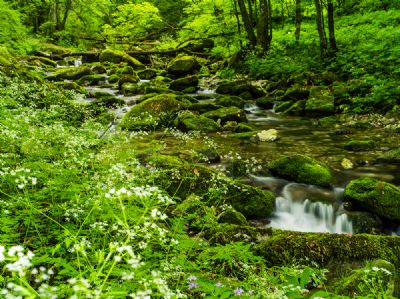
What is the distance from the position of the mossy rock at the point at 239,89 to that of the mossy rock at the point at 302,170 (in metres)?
9.99

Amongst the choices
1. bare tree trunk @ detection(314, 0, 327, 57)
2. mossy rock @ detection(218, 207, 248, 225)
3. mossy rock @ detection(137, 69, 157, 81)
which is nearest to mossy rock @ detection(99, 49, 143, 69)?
mossy rock @ detection(137, 69, 157, 81)

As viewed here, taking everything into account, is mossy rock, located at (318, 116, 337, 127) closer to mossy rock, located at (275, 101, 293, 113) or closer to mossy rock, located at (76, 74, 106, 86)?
mossy rock, located at (275, 101, 293, 113)

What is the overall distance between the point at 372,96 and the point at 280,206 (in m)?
8.45

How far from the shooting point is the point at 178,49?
29.4 meters

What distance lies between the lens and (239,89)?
1814 centimetres

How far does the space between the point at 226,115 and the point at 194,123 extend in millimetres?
1649

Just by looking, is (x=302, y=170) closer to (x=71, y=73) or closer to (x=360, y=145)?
(x=360, y=145)

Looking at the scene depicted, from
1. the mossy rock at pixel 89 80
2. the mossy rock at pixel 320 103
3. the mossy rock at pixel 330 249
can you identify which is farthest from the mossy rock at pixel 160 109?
the mossy rock at pixel 89 80

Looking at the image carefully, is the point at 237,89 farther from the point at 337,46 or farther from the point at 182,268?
the point at 182,268

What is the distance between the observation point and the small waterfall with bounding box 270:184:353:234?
6445 mm

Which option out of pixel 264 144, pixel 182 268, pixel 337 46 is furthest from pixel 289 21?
pixel 182 268

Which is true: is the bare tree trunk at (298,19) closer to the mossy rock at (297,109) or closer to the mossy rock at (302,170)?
the mossy rock at (297,109)

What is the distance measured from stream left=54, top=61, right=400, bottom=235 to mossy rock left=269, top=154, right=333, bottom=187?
0.49 ft

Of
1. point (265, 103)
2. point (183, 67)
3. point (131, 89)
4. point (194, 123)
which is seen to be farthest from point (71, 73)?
point (194, 123)
